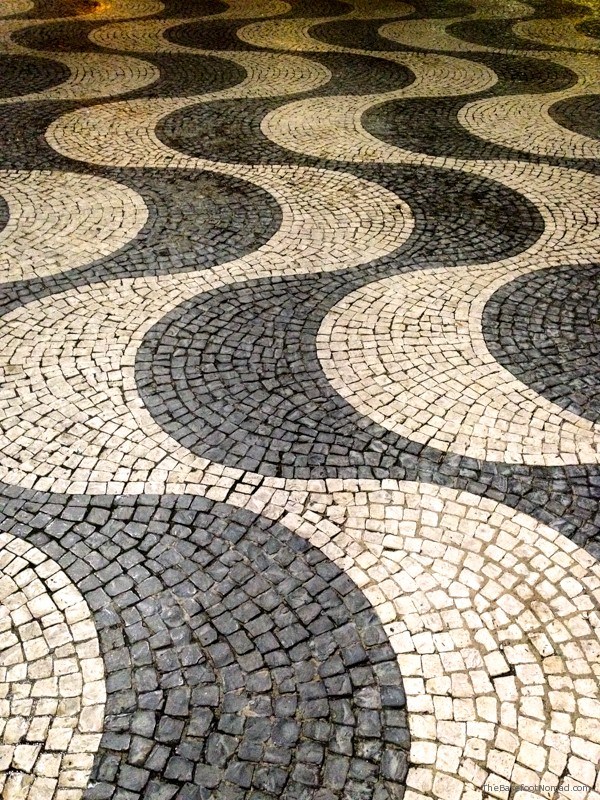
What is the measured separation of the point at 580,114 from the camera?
37.6 feet

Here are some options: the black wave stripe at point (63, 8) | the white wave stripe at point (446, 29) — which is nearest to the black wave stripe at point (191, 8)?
the black wave stripe at point (63, 8)

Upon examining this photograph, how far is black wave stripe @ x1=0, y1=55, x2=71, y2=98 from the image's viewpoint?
1211cm

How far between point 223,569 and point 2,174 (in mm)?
7227

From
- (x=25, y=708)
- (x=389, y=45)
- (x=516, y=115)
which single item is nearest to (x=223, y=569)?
(x=25, y=708)

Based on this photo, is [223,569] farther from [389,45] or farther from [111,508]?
[389,45]

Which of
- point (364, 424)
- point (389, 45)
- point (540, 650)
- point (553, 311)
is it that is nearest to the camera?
point (540, 650)

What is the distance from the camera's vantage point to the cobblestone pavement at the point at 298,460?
370cm

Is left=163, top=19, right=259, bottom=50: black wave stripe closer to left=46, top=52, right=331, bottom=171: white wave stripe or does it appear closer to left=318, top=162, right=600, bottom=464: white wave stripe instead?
left=46, top=52, right=331, bottom=171: white wave stripe

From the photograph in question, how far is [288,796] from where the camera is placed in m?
3.49

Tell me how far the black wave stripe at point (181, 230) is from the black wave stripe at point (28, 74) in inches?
159

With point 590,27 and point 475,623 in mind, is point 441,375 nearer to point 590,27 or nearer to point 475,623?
point 475,623

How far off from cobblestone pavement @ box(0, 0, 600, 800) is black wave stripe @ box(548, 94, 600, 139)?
0.55 ft

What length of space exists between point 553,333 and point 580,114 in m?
6.68

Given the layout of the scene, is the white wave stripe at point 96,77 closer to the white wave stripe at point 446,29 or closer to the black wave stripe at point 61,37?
the black wave stripe at point 61,37
